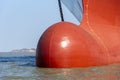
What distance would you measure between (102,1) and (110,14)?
0.66 metres

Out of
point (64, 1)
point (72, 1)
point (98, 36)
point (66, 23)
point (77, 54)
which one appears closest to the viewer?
point (77, 54)

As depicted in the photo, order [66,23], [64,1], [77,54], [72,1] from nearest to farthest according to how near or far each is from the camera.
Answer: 1. [77,54]
2. [66,23]
3. [72,1]
4. [64,1]

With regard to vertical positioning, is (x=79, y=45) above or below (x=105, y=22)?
below

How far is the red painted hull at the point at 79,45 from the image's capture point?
10938mm

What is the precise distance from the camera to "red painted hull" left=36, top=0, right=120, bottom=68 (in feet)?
35.9

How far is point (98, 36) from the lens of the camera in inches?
526

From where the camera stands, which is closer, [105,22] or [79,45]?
[79,45]

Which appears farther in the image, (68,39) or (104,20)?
(104,20)

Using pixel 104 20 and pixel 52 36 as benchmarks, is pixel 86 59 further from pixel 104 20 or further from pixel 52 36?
pixel 104 20

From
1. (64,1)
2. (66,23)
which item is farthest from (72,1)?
(66,23)

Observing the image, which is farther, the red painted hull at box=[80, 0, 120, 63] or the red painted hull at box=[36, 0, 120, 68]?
the red painted hull at box=[80, 0, 120, 63]

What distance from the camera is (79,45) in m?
11.1

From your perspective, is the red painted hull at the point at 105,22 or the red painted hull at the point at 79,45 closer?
the red painted hull at the point at 79,45

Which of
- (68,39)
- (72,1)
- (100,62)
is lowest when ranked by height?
(100,62)
